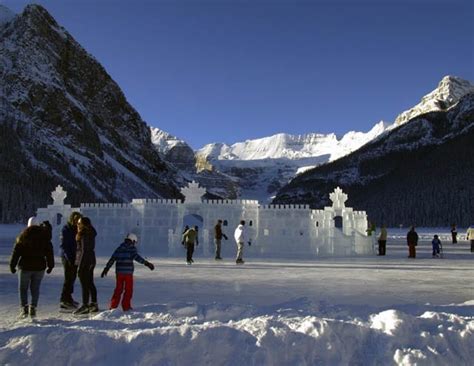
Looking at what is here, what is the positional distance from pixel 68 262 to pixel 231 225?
16648 mm

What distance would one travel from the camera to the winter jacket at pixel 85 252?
9258mm

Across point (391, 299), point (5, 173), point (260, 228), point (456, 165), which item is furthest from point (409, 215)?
point (391, 299)

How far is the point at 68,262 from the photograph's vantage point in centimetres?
955

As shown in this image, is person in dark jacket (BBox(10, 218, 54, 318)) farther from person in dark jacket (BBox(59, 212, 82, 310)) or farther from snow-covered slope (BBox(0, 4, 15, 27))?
snow-covered slope (BBox(0, 4, 15, 27))

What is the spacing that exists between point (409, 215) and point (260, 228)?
9474 cm

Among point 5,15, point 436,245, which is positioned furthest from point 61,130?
point 436,245

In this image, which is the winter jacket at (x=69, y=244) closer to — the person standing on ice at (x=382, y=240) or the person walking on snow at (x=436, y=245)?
the person standing on ice at (x=382, y=240)

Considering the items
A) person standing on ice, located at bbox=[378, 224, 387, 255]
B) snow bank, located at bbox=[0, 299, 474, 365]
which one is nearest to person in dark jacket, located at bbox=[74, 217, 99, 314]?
snow bank, located at bbox=[0, 299, 474, 365]

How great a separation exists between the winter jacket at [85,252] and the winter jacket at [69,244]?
0.31m

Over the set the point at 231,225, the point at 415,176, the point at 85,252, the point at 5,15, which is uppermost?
the point at 5,15

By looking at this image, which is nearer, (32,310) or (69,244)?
(32,310)

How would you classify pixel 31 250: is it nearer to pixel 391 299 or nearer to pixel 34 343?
pixel 34 343

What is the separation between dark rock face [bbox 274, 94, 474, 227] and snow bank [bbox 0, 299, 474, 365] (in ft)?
333

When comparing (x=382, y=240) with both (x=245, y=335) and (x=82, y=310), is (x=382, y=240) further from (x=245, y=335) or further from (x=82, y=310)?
(x=245, y=335)
